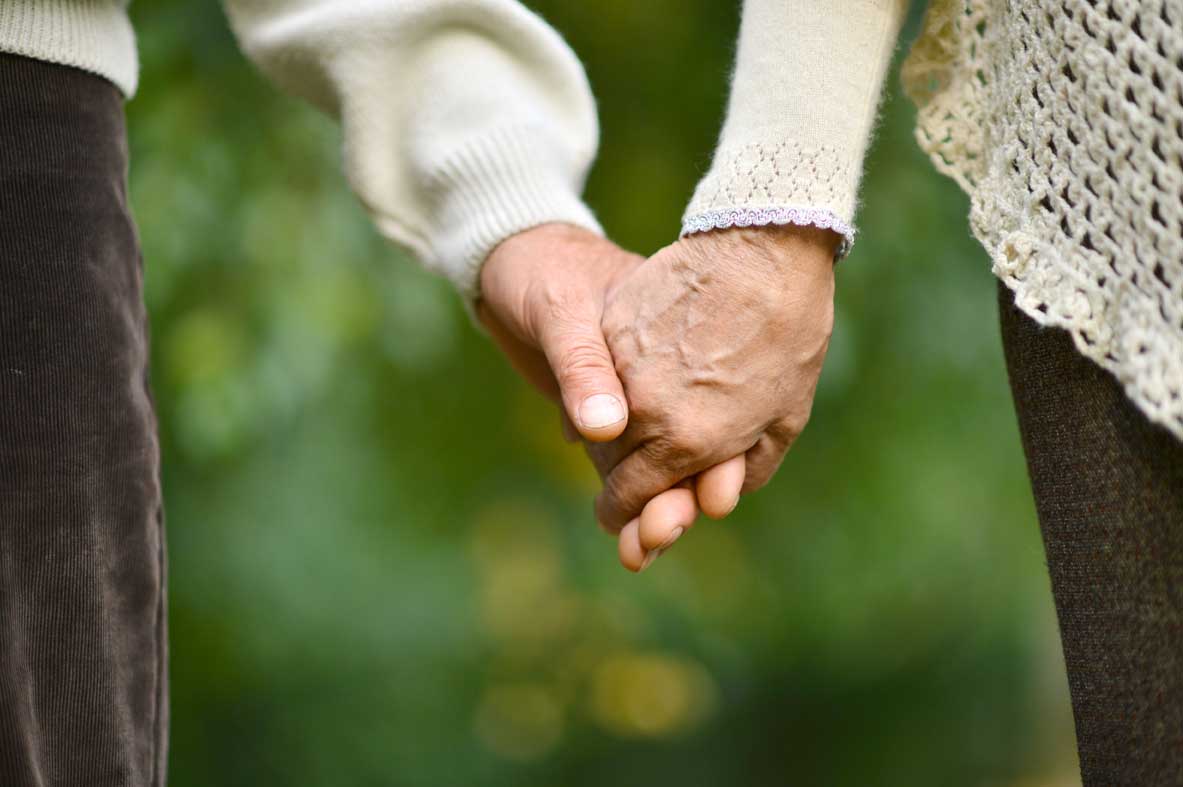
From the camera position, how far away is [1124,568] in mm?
723

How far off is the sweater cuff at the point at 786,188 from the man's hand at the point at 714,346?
22 mm

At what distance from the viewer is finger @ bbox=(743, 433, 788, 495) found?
1.07 m

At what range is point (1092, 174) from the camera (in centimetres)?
71

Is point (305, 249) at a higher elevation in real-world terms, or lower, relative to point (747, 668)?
higher

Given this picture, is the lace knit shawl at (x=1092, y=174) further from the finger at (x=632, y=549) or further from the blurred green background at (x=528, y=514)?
the blurred green background at (x=528, y=514)

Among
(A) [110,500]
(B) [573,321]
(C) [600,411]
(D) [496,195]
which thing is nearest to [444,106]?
(D) [496,195]

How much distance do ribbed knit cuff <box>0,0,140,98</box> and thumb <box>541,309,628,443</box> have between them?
452 mm

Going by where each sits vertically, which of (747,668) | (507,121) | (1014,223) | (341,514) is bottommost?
(747,668)

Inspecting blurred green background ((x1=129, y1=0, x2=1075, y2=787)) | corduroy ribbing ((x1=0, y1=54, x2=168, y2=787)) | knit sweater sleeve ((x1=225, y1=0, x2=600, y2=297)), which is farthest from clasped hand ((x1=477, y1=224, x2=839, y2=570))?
blurred green background ((x1=129, y1=0, x2=1075, y2=787))

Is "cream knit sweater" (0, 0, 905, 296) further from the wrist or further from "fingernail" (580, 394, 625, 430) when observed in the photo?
"fingernail" (580, 394, 625, 430)

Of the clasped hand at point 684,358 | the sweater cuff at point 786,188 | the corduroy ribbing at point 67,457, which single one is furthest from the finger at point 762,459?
the corduroy ribbing at point 67,457

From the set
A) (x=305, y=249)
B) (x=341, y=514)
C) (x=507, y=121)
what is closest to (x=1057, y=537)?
(x=507, y=121)

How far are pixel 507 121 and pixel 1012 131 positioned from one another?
0.59m

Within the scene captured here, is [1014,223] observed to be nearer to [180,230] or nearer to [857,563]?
[180,230]
